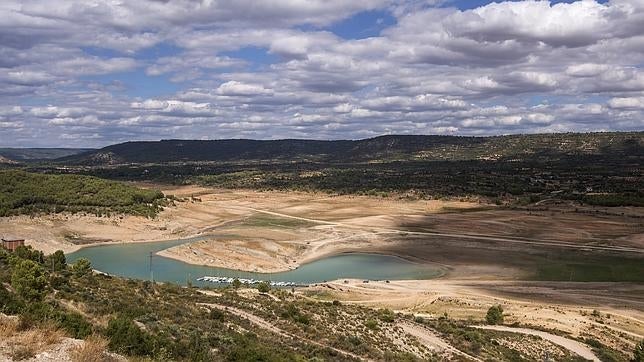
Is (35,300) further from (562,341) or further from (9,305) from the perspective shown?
(562,341)

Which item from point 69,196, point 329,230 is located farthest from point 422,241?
point 69,196

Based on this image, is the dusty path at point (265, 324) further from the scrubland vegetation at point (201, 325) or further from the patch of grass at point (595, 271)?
the patch of grass at point (595, 271)

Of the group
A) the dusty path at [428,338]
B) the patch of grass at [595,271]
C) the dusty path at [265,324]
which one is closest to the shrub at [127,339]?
the dusty path at [265,324]

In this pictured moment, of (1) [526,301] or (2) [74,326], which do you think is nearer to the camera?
(2) [74,326]

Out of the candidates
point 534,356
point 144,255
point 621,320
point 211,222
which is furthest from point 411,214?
point 534,356

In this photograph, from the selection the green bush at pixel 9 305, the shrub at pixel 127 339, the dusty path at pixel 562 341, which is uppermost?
the green bush at pixel 9 305

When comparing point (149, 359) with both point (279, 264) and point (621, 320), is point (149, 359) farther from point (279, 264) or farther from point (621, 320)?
point (279, 264)
